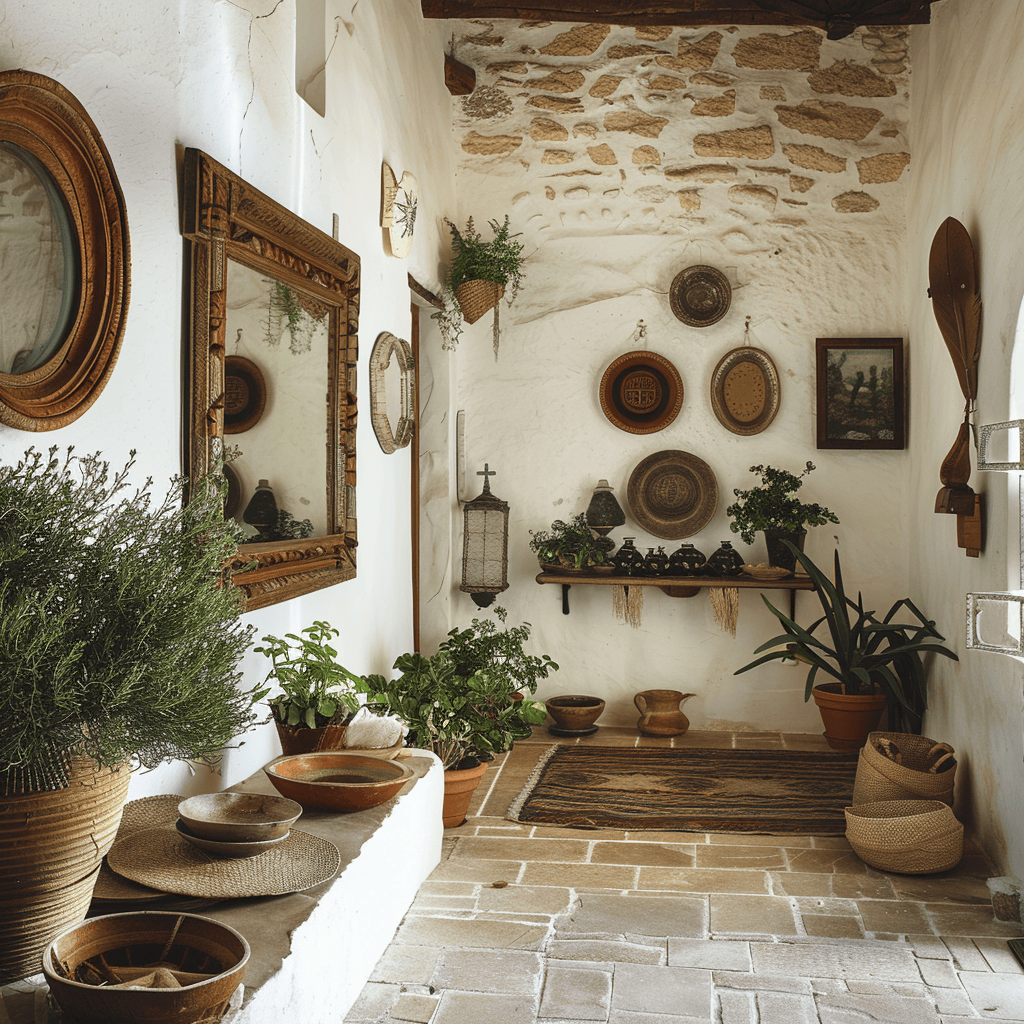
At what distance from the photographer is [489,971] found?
2.31 metres

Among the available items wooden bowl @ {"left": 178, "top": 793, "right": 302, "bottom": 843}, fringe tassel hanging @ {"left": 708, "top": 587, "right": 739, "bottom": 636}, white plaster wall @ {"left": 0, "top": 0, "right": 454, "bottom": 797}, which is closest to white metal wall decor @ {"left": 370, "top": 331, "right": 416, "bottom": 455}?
white plaster wall @ {"left": 0, "top": 0, "right": 454, "bottom": 797}

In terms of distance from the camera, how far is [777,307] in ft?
15.5

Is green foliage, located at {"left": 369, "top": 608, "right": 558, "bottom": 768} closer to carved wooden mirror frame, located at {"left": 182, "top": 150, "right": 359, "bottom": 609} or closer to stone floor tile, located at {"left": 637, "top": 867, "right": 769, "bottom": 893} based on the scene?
carved wooden mirror frame, located at {"left": 182, "top": 150, "right": 359, "bottom": 609}

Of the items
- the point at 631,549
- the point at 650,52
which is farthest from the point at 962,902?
the point at 650,52

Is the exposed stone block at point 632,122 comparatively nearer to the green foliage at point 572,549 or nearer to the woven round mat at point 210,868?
the green foliage at point 572,549

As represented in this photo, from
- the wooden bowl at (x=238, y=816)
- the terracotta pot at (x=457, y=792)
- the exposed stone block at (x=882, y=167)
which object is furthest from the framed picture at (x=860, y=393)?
the wooden bowl at (x=238, y=816)

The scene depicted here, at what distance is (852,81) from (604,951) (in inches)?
163

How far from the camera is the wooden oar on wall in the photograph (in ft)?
10.6

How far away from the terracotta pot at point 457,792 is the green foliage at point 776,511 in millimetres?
1849

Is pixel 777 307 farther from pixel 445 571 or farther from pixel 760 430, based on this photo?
pixel 445 571

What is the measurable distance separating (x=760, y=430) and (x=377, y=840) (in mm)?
3128

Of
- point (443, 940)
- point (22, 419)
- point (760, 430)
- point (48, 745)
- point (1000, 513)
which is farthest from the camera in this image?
point (760, 430)

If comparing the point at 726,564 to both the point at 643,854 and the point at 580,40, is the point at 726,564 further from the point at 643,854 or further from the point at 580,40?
the point at 580,40

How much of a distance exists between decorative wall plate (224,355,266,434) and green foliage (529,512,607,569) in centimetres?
238
